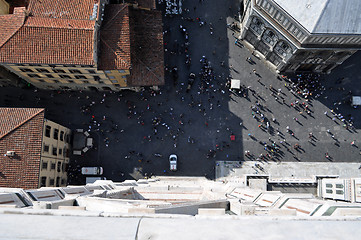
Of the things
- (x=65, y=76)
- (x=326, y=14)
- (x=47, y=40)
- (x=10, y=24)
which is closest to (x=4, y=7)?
(x=10, y=24)

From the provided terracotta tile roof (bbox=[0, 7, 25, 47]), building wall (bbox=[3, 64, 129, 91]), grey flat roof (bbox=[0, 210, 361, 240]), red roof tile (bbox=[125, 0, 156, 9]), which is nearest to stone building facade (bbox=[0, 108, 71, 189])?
building wall (bbox=[3, 64, 129, 91])

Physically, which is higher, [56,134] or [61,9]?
[61,9]

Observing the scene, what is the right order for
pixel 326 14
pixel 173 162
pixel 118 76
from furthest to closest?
pixel 173 162 → pixel 118 76 → pixel 326 14

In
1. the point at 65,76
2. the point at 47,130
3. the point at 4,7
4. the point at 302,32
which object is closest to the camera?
the point at 302,32

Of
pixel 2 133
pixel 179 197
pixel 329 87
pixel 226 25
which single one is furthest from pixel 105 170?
pixel 329 87

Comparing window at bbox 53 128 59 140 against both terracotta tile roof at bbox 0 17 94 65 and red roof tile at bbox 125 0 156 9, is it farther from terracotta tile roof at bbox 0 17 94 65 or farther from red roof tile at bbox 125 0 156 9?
red roof tile at bbox 125 0 156 9

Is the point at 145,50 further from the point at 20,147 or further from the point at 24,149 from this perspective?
the point at 20,147
